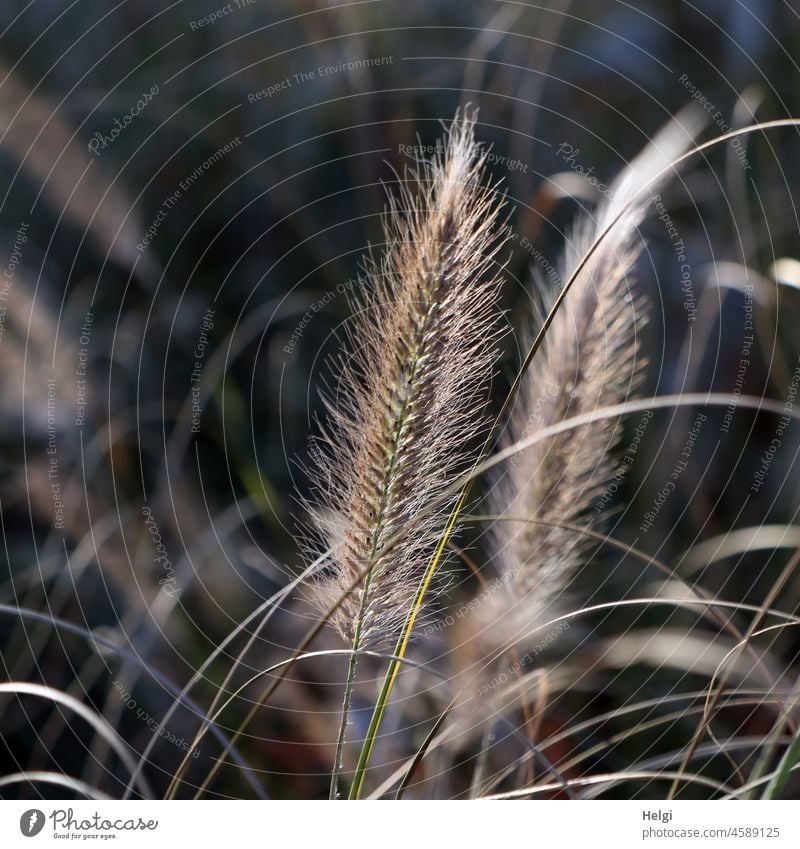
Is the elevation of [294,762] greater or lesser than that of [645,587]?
lesser

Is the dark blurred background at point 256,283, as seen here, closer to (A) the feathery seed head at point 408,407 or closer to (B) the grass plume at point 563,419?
(B) the grass plume at point 563,419
